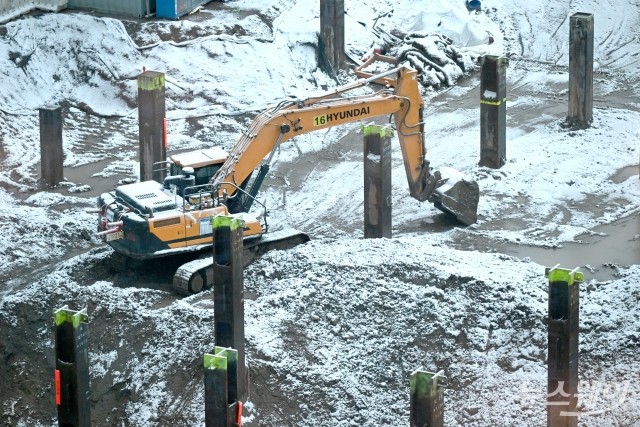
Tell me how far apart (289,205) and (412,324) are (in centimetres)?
623

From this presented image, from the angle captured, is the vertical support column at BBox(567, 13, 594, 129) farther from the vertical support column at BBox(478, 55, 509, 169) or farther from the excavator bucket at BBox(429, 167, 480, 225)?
the excavator bucket at BBox(429, 167, 480, 225)

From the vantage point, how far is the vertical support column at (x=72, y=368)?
15688mm

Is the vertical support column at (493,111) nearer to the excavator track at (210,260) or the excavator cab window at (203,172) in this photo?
the excavator track at (210,260)

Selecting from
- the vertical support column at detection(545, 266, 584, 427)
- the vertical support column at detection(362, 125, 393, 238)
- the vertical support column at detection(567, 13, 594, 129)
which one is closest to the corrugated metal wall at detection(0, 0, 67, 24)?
the vertical support column at detection(567, 13, 594, 129)

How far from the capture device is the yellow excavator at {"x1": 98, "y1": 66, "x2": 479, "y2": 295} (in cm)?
2012

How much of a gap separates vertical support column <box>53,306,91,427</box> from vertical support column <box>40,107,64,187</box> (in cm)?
892

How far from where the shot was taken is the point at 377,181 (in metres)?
21.7

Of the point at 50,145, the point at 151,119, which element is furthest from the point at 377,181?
the point at 50,145

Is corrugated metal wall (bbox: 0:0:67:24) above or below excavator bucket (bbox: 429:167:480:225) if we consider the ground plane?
above

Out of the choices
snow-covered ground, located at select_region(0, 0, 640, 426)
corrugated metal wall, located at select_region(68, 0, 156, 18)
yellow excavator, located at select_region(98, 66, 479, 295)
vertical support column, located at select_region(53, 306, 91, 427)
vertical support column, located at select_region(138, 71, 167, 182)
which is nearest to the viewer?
vertical support column, located at select_region(53, 306, 91, 427)

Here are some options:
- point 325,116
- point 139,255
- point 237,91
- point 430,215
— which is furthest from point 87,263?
point 237,91

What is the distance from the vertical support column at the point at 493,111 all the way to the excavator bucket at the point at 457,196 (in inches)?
95.1

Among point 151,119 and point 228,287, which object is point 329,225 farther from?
point 228,287

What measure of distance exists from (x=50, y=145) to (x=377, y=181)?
608 centimetres
